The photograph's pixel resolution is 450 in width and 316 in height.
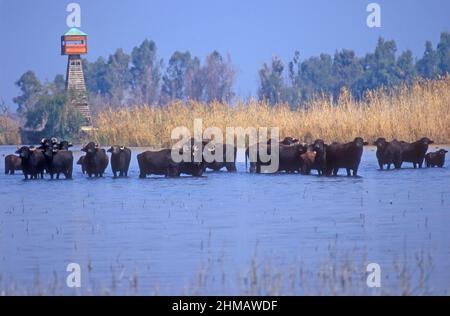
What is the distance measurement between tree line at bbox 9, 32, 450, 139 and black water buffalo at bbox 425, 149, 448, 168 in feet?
150

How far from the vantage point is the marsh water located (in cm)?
989

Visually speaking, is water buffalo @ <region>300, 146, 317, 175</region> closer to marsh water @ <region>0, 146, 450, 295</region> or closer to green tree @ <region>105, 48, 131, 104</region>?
marsh water @ <region>0, 146, 450, 295</region>

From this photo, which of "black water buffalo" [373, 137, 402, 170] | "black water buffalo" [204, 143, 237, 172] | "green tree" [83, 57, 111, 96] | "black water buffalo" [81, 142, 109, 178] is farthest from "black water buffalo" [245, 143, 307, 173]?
"green tree" [83, 57, 111, 96]

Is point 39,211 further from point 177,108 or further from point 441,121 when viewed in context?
point 177,108

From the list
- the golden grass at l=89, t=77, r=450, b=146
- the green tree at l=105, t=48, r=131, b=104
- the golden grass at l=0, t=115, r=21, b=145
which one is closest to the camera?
the golden grass at l=89, t=77, r=450, b=146

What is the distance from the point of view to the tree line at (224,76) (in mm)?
76125

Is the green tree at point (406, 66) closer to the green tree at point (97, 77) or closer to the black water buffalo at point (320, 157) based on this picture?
the green tree at point (97, 77)

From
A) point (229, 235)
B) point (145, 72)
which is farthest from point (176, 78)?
point (229, 235)

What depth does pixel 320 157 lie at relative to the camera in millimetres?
22094

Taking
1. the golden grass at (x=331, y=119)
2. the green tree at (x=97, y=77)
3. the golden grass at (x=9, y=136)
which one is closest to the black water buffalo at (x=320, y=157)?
the golden grass at (x=331, y=119)

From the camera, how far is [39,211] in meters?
16.4

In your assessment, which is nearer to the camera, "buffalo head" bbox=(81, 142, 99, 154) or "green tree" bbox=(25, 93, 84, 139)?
"buffalo head" bbox=(81, 142, 99, 154)

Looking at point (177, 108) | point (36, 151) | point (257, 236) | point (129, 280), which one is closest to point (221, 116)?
point (177, 108)
